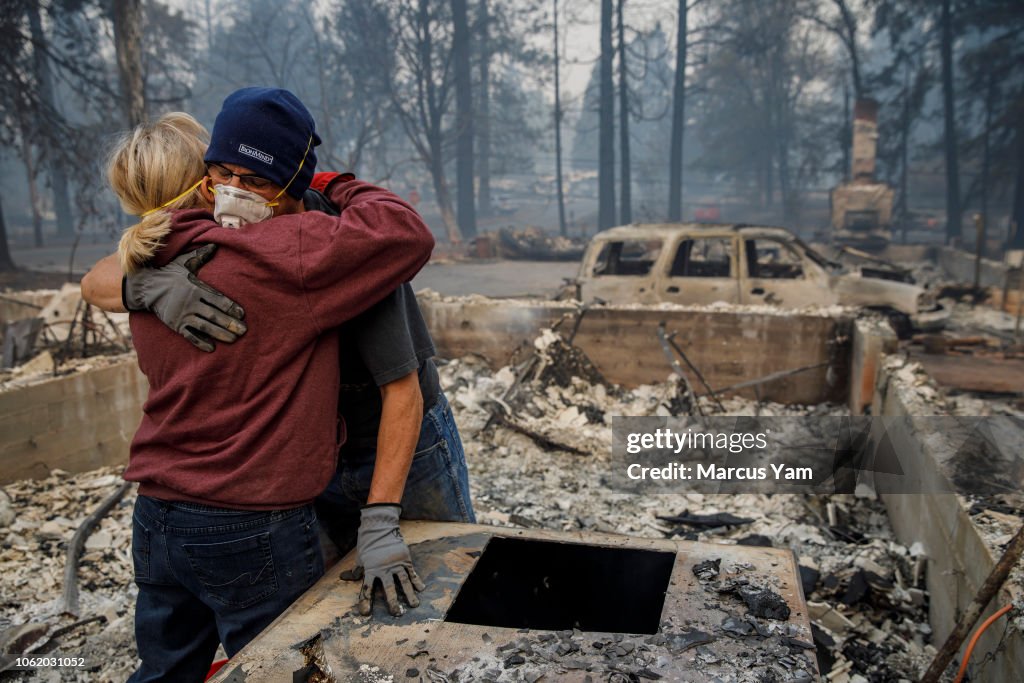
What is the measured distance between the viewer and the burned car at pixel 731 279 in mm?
7996

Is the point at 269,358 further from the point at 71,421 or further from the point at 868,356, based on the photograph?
the point at 868,356

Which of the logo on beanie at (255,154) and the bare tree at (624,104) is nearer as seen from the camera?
the logo on beanie at (255,154)

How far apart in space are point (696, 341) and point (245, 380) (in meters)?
5.81

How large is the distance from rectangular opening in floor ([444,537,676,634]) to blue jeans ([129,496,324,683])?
500 mm

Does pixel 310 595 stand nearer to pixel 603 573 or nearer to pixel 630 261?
pixel 603 573

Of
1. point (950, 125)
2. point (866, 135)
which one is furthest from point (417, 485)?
point (950, 125)

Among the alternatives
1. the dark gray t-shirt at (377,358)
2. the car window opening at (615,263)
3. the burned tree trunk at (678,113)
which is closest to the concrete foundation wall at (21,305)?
the car window opening at (615,263)

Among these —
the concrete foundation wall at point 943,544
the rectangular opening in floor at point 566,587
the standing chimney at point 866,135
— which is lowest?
the concrete foundation wall at point 943,544

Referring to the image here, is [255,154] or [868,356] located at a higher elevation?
[255,154]

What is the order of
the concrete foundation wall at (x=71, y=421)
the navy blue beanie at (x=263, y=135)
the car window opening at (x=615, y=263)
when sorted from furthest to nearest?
the car window opening at (x=615, y=263), the concrete foundation wall at (x=71, y=421), the navy blue beanie at (x=263, y=135)

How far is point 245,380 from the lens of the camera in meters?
1.75

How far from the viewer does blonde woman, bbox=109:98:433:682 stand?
5.64ft

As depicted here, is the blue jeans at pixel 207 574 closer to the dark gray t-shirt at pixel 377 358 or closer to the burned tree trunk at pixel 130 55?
the dark gray t-shirt at pixel 377 358

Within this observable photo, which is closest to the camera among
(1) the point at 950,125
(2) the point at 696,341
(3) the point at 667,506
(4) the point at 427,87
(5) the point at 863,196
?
(3) the point at 667,506
